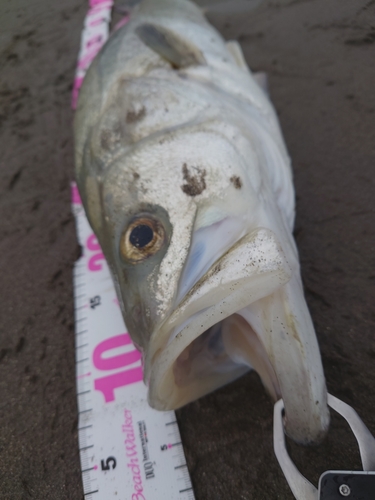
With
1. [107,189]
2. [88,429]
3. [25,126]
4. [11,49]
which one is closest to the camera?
[107,189]

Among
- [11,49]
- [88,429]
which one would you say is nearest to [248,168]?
[88,429]

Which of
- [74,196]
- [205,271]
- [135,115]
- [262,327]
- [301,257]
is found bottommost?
[301,257]

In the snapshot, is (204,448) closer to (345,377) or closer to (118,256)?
(345,377)

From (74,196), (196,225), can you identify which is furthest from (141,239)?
(74,196)

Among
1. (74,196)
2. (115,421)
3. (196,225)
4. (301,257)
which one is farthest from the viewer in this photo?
(74,196)

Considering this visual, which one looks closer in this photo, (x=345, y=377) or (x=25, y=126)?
(x=345, y=377)

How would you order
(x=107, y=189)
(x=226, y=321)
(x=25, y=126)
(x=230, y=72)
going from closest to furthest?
(x=226, y=321), (x=107, y=189), (x=230, y=72), (x=25, y=126)

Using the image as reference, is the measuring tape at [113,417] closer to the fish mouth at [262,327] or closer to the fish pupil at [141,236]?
the fish mouth at [262,327]

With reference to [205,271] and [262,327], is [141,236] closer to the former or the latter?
[205,271]
